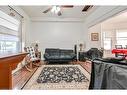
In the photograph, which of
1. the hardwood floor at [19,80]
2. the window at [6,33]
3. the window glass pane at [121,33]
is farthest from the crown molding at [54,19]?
the hardwood floor at [19,80]

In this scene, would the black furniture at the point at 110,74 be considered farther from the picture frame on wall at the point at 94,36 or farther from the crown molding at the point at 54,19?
the crown molding at the point at 54,19

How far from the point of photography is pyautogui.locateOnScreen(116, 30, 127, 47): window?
993cm

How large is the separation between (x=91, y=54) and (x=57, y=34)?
2768 millimetres

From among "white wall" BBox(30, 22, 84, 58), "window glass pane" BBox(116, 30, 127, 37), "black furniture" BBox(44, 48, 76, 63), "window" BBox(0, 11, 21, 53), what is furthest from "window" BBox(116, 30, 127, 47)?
"window" BBox(0, 11, 21, 53)

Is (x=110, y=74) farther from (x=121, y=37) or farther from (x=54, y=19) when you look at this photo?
(x=121, y=37)

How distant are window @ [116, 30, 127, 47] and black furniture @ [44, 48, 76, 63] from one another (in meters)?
3.39

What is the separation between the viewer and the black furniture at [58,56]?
820 cm

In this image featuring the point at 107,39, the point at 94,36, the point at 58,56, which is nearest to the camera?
the point at 58,56

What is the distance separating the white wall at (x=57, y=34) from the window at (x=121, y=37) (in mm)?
2340

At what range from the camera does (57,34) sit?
984 cm

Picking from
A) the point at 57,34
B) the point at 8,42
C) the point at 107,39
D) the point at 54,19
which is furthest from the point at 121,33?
the point at 8,42
